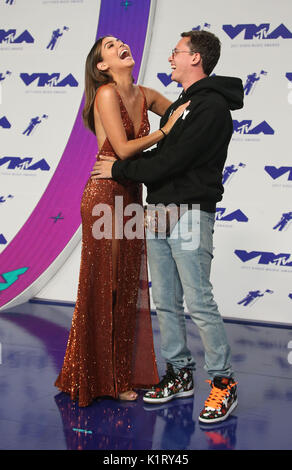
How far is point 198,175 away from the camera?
2.36 metres

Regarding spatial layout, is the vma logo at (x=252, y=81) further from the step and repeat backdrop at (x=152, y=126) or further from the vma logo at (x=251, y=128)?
the vma logo at (x=251, y=128)

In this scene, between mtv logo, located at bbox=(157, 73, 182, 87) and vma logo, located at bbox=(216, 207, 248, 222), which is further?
mtv logo, located at bbox=(157, 73, 182, 87)

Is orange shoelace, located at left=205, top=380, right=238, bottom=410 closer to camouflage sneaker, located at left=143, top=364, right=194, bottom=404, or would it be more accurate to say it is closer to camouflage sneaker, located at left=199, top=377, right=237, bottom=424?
camouflage sneaker, located at left=199, top=377, right=237, bottom=424

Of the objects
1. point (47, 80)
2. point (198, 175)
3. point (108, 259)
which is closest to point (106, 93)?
A: point (198, 175)

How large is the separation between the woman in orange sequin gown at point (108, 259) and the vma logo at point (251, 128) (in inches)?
64.5

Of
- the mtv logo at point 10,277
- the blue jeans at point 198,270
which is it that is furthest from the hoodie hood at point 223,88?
the mtv logo at point 10,277

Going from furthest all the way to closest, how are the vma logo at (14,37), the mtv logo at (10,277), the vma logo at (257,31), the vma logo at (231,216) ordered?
the vma logo at (14,37), the mtv logo at (10,277), the vma logo at (231,216), the vma logo at (257,31)

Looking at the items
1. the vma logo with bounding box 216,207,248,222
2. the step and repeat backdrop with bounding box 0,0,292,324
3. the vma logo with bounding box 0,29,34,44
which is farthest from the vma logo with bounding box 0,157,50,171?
the vma logo with bounding box 216,207,248,222

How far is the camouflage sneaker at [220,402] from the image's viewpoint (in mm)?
2314

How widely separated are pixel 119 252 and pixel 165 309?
1.05ft

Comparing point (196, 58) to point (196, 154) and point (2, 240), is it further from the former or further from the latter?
point (2, 240)

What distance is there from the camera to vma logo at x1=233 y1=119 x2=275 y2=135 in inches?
160

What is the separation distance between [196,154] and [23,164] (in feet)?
8.84
